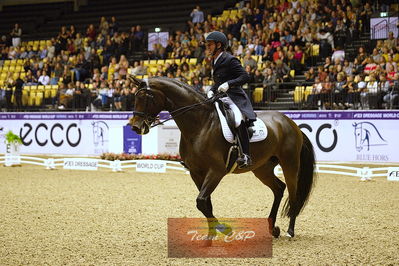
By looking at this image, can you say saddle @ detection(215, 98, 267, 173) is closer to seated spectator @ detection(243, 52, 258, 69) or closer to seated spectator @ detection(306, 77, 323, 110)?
seated spectator @ detection(306, 77, 323, 110)

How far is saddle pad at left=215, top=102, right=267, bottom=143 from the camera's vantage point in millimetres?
6570

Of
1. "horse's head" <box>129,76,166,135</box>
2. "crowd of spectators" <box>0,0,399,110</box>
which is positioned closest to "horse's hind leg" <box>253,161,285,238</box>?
"horse's head" <box>129,76,166,135</box>

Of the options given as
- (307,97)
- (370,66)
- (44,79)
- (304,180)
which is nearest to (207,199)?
(304,180)

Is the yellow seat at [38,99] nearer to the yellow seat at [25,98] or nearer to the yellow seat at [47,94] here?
the yellow seat at [47,94]

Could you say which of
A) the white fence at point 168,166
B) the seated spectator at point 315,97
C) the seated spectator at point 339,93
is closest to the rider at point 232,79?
the white fence at point 168,166

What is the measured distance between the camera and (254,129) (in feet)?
22.9

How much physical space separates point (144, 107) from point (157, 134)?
11.0 metres

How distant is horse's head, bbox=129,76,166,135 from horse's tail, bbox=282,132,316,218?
224 cm

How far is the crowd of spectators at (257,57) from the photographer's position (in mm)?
16125

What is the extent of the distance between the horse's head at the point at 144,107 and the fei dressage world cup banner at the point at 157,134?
33.1 ft

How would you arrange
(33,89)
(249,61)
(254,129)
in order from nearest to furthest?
(254,129) < (249,61) < (33,89)

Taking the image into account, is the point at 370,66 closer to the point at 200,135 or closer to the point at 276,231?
the point at 276,231

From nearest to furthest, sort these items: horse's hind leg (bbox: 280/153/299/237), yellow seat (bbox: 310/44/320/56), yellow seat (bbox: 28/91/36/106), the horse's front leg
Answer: the horse's front leg
horse's hind leg (bbox: 280/153/299/237)
yellow seat (bbox: 310/44/320/56)
yellow seat (bbox: 28/91/36/106)

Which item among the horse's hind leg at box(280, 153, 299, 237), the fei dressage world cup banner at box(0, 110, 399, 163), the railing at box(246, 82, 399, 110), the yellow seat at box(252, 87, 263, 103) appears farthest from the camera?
the yellow seat at box(252, 87, 263, 103)
